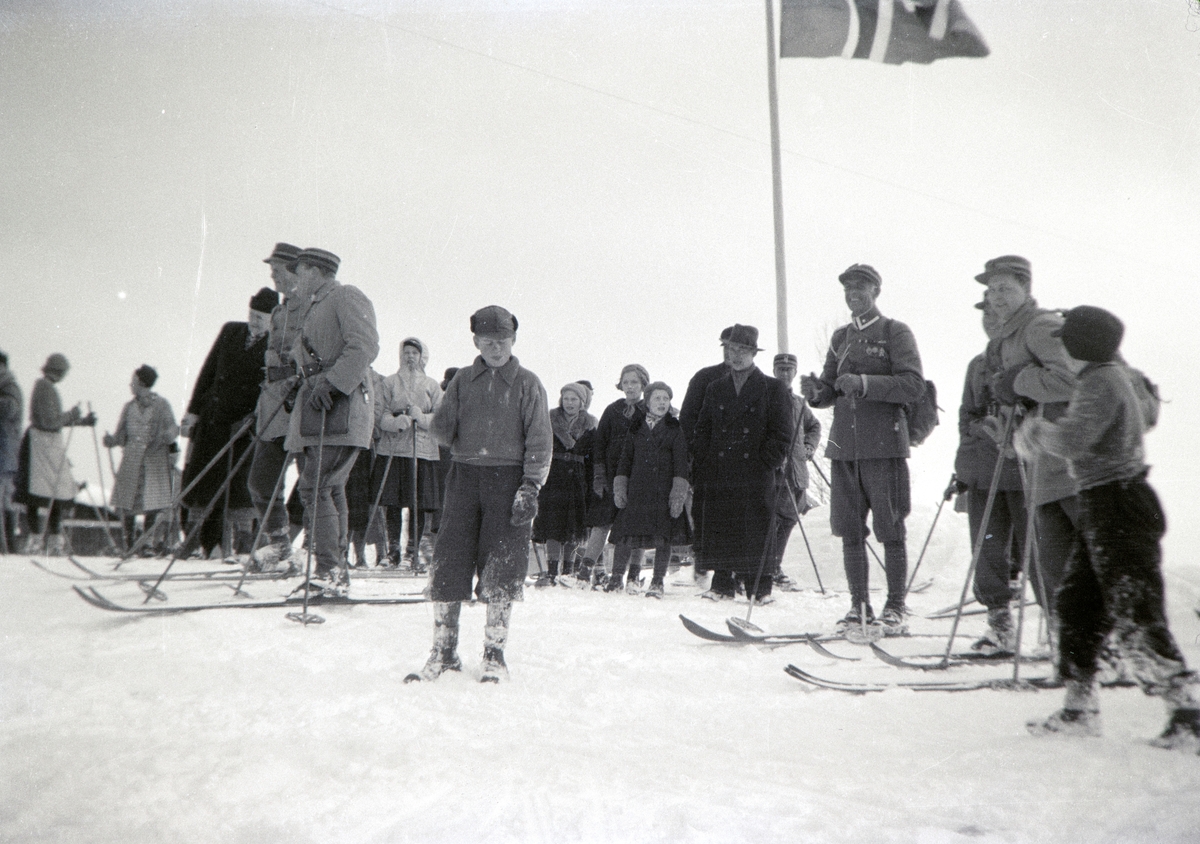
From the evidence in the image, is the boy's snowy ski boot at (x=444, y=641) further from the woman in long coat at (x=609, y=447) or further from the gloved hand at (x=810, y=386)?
the woman in long coat at (x=609, y=447)

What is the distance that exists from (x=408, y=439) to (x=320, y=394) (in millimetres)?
2725

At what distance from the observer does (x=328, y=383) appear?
4.00m

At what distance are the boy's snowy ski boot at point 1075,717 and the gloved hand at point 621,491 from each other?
3.94 metres

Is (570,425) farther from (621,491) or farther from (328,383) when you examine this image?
(328,383)

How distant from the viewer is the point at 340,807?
1.75 meters

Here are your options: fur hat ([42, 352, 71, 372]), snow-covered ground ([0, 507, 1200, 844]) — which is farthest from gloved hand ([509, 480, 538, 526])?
fur hat ([42, 352, 71, 372])

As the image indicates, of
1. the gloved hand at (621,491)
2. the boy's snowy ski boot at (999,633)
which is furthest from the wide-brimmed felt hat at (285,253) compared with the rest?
the boy's snowy ski boot at (999,633)

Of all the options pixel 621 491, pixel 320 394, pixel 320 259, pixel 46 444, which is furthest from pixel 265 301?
pixel 621 491

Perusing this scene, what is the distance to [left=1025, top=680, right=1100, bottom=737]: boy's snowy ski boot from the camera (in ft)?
7.43

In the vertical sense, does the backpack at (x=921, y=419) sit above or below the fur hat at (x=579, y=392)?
below

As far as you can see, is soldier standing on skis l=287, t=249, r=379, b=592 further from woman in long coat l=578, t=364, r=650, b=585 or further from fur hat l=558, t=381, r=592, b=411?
fur hat l=558, t=381, r=592, b=411

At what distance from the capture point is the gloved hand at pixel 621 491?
612cm

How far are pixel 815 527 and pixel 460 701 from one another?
6.65 m

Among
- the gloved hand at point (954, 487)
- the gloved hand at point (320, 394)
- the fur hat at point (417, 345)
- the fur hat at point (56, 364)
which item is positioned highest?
the fur hat at point (417, 345)
